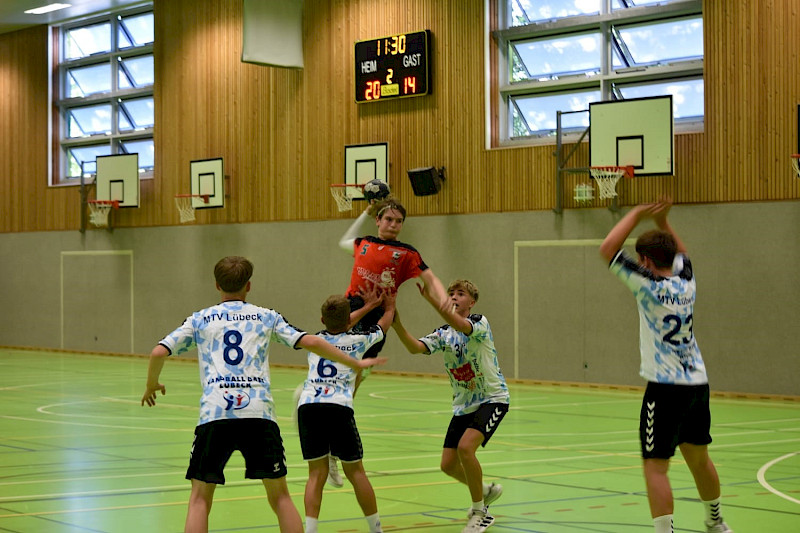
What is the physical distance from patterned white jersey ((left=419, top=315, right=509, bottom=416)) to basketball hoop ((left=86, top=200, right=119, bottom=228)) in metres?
20.0

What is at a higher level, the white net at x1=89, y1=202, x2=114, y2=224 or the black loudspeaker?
the black loudspeaker

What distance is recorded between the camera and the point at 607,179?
17.8 metres

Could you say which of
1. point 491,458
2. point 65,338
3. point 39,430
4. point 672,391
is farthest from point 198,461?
point 65,338

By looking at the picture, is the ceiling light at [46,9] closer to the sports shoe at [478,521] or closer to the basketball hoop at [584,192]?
the basketball hoop at [584,192]

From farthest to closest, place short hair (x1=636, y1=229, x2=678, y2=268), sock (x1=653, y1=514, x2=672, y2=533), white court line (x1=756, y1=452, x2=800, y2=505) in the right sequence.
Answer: white court line (x1=756, y1=452, x2=800, y2=505) → short hair (x1=636, y1=229, x2=678, y2=268) → sock (x1=653, y1=514, x2=672, y2=533)

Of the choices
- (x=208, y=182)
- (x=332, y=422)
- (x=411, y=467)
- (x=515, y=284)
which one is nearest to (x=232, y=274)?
(x=332, y=422)

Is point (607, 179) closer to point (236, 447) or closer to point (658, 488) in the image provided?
point (658, 488)

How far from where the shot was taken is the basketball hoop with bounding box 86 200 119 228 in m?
26.2

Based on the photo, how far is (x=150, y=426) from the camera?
1323cm

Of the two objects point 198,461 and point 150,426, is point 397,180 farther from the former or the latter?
point 198,461

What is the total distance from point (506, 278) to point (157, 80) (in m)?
10.8

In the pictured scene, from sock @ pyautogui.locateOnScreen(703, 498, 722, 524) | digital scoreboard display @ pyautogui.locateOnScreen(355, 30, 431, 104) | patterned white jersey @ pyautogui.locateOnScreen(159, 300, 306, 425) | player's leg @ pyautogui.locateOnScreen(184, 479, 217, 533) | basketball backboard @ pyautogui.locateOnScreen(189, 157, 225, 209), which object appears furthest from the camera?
basketball backboard @ pyautogui.locateOnScreen(189, 157, 225, 209)

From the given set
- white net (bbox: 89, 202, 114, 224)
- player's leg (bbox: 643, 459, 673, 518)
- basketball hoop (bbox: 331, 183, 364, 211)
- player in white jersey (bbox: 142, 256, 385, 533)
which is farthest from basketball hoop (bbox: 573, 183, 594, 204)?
player in white jersey (bbox: 142, 256, 385, 533)

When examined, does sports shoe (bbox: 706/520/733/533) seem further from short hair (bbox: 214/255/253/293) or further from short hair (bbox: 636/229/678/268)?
short hair (bbox: 214/255/253/293)
